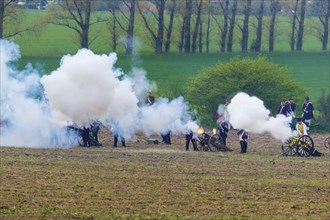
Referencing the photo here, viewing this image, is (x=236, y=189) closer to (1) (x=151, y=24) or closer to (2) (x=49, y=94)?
(2) (x=49, y=94)

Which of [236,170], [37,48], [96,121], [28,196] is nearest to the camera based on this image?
[28,196]

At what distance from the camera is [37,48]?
78.9 m

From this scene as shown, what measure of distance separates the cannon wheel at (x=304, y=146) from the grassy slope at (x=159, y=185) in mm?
946

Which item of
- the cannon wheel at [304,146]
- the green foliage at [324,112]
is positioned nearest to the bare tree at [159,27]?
the green foliage at [324,112]

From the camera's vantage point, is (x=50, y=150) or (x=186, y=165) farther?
(x=50, y=150)

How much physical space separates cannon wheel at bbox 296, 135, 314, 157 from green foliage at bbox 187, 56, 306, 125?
11973 millimetres

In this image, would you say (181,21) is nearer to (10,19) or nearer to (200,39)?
(200,39)

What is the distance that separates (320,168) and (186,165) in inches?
165

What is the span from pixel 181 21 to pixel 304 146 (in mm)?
50307

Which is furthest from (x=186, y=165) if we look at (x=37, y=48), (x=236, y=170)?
(x=37, y=48)

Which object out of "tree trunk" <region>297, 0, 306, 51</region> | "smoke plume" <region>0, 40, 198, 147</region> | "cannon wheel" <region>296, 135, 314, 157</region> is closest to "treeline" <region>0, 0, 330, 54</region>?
"tree trunk" <region>297, 0, 306, 51</region>

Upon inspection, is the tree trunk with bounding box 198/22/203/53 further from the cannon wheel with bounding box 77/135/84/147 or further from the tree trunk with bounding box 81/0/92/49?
the cannon wheel with bounding box 77/135/84/147

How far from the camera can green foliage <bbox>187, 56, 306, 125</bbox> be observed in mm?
46781

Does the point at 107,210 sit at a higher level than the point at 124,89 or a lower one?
lower
